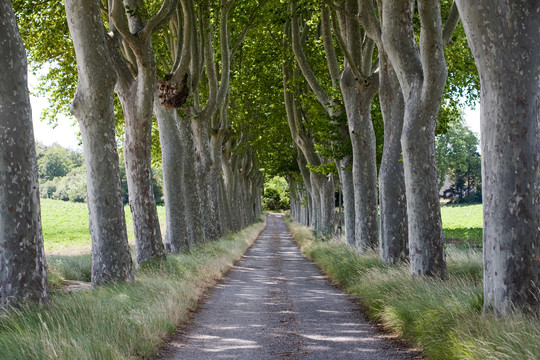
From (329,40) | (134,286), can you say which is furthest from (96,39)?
(329,40)

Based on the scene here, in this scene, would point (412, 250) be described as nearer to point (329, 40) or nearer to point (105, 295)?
point (105, 295)

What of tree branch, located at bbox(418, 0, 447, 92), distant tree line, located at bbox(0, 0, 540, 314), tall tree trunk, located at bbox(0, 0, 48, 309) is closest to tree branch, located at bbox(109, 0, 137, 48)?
distant tree line, located at bbox(0, 0, 540, 314)

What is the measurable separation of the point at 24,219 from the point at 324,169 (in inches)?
544

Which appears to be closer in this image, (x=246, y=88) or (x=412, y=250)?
(x=412, y=250)

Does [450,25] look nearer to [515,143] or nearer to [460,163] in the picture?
[515,143]

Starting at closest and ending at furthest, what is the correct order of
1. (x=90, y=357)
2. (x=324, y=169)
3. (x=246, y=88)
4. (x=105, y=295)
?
(x=90, y=357) < (x=105, y=295) < (x=324, y=169) < (x=246, y=88)

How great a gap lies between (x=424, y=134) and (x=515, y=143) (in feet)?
11.3

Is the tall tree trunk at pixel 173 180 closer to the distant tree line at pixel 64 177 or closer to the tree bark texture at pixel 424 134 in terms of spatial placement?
the tree bark texture at pixel 424 134

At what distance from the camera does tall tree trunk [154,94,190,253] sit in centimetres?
1494

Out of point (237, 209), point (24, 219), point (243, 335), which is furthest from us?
point (237, 209)

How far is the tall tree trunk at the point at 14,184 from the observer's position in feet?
20.5

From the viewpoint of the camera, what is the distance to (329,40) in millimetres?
15344

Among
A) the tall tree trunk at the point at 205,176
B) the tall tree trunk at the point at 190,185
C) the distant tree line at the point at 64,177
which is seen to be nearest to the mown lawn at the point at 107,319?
the tall tree trunk at the point at 190,185

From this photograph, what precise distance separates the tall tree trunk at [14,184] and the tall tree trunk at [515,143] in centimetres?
527
